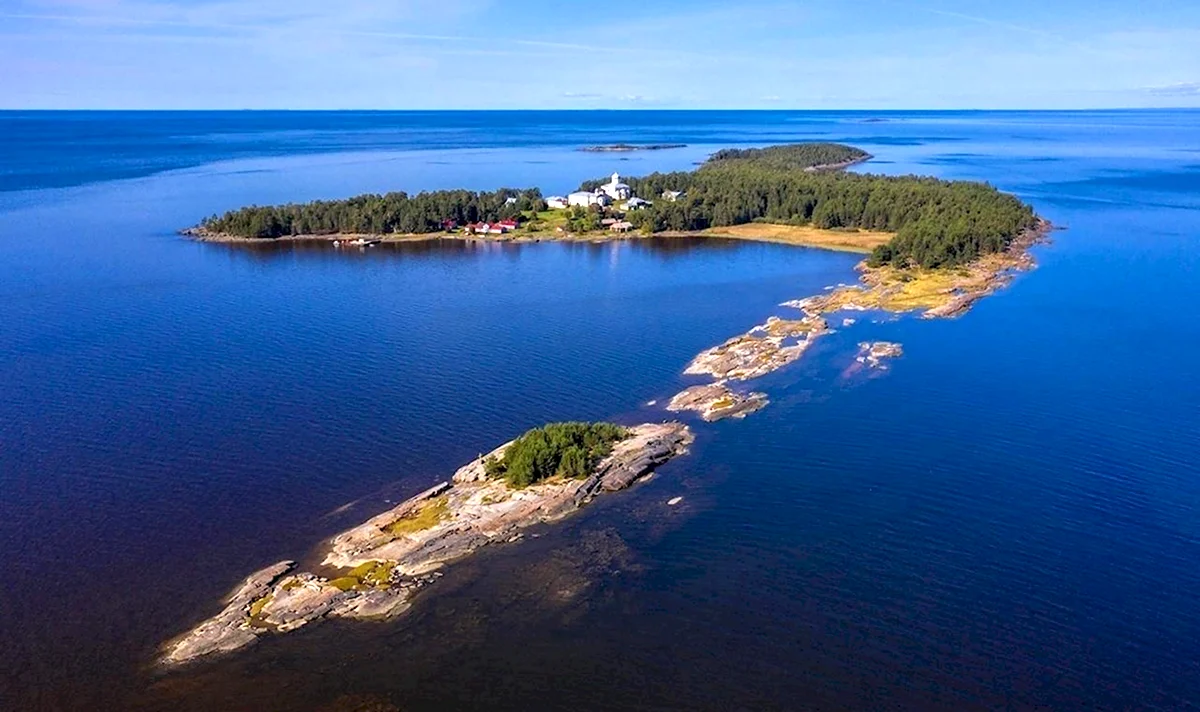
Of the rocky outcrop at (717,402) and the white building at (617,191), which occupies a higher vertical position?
the white building at (617,191)

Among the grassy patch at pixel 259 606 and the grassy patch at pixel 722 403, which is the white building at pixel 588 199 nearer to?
the grassy patch at pixel 722 403

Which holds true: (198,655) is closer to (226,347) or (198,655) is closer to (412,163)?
(226,347)

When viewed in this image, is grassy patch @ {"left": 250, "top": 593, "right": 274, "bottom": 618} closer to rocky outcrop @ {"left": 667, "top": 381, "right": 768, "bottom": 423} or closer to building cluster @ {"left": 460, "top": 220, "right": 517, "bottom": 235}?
rocky outcrop @ {"left": 667, "top": 381, "right": 768, "bottom": 423}

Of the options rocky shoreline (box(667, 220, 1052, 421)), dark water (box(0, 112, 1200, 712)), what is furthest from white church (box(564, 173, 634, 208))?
rocky shoreline (box(667, 220, 1052, 421))

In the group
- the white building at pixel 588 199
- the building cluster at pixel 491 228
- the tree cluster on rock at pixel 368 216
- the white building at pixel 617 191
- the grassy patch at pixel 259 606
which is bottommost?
the grassy patch at pixel 259 606

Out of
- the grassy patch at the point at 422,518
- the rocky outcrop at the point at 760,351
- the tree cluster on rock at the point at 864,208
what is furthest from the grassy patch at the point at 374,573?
the tree cluster on rock at the point at 864,208

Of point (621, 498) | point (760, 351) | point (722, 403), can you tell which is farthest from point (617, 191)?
point (621, 498)

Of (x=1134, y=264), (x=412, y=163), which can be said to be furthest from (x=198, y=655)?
(x=412, y=163)
